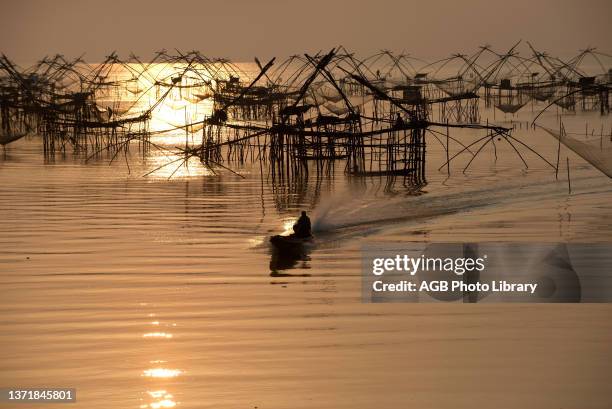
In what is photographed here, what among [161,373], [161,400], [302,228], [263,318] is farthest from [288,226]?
[161,400]

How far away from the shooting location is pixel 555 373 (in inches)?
249

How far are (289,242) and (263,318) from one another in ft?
8.68

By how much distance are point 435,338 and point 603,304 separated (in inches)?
65.7

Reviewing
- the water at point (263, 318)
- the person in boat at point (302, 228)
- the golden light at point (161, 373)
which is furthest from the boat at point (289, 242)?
the golden light at point (161, 373)

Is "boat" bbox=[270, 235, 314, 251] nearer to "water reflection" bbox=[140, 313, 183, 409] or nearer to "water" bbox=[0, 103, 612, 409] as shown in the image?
"water" bbox=[0, 103, 612, 409]

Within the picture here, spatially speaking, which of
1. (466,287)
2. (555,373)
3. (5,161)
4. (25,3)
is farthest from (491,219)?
(25,3)

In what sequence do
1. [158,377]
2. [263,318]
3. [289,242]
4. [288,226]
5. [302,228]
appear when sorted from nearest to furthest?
[158,377] → [263,318] → [289,242] → [302,228] → [288,226]

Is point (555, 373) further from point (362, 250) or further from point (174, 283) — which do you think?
point (362, 250)

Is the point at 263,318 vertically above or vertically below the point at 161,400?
above

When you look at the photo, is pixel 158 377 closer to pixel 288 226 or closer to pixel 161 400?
pixel 161 400

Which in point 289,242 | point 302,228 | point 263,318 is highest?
point 302,228

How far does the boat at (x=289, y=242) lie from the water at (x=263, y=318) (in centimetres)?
15

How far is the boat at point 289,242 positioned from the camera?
32.7 feet

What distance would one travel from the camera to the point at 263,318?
7453 mm
